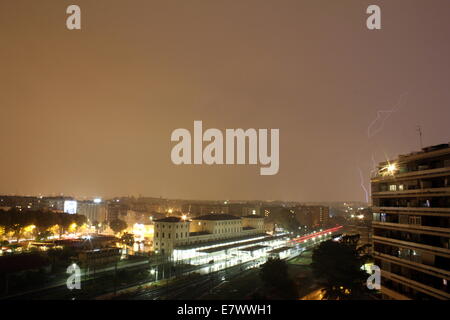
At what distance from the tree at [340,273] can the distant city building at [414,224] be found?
154 cm

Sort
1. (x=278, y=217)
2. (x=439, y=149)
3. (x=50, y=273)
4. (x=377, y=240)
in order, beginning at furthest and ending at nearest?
(x=278, y=217) < (x=50, y=273) < (x=377, y=240) < (x=439, y=149)

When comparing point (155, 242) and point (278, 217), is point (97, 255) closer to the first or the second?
point (155, 242)

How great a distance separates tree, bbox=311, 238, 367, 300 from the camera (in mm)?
15539

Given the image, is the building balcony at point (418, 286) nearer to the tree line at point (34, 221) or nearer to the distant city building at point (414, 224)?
the distant city building at point (414, 224)

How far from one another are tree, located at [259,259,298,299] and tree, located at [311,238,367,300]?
1.54m

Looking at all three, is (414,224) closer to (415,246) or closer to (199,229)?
(415,246)

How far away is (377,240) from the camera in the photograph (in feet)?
57.2

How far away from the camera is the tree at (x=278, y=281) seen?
52.2 feet

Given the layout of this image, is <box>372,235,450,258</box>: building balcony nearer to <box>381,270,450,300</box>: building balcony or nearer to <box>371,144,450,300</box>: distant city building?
<box>371,144,450,300</box>: distant city building

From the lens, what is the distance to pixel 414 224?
48.9 feet

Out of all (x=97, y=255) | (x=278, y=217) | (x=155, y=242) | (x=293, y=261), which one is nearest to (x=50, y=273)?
(x=97, y=255)

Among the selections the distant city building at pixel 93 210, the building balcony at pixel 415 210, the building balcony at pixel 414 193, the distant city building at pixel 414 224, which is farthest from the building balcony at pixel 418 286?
the distant city building at pixel 93 210

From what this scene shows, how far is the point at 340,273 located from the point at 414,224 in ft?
12.9

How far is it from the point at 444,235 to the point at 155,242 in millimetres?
31010
